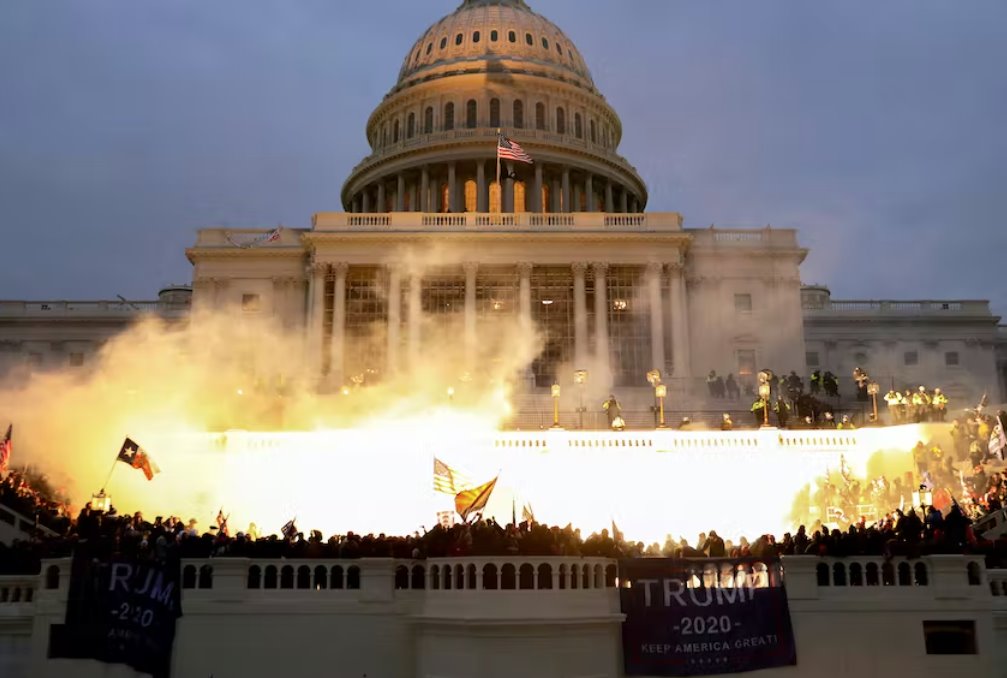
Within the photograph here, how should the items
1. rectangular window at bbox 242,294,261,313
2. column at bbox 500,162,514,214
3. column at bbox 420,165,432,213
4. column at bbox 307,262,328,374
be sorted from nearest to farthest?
column at bbox 307,262,328,374, rectangular window at bbox 242,294,261,313, column at bbox 500,162,514,214, column at bbox 420,165,432,213

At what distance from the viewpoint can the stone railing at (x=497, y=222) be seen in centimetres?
5638

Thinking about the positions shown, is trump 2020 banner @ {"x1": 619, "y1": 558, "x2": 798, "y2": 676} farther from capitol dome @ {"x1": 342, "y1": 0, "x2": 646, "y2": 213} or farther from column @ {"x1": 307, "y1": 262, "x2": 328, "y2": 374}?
capitol dome @ {"x1": 342, "y1": 0, "x2": 646, "y2": 213}

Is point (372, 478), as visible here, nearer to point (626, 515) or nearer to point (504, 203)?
point (626, 515)

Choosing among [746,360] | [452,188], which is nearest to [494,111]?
[452,188]

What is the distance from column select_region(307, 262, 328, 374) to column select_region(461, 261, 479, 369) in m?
7.79

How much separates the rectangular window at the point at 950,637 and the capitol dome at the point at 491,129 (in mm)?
51980

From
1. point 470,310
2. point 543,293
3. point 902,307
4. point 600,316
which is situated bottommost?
point 600,316

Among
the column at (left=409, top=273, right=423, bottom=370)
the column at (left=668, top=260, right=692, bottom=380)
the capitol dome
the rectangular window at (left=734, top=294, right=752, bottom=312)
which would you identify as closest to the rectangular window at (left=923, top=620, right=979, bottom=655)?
the column at (left=668, top=260, right=692, bottom=380)

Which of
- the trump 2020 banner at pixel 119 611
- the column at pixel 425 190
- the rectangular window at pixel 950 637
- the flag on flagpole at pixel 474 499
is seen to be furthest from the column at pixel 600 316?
the trump 2020 banner at pixel 119 611

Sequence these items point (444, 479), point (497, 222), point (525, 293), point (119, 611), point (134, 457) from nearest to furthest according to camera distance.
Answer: point (119, 611), point (444, 479), point (134, 457), point (525, 293), point (497, 222)

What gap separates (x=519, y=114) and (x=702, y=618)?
62668mm

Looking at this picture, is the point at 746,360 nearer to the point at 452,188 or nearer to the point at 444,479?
the point at 452,188

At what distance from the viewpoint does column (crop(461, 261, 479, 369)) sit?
5341cm

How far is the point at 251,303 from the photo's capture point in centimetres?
5778
